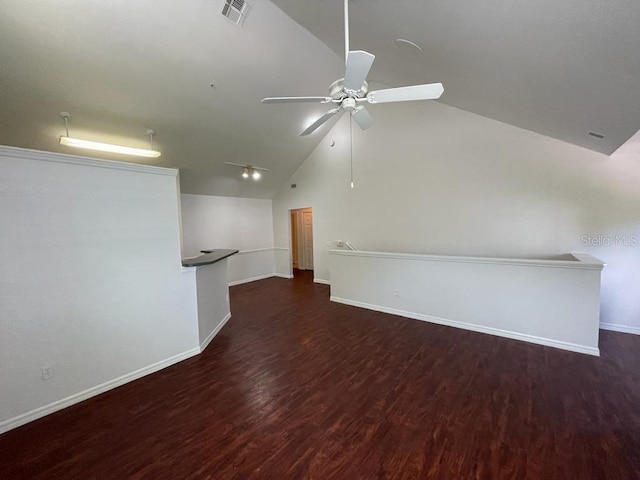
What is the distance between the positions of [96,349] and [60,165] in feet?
5.78

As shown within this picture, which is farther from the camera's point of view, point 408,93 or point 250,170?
point 250,170

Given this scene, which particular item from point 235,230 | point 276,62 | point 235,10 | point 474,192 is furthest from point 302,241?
point 235,10

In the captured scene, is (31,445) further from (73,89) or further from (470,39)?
(470,39)

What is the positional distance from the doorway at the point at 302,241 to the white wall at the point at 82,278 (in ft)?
20.0

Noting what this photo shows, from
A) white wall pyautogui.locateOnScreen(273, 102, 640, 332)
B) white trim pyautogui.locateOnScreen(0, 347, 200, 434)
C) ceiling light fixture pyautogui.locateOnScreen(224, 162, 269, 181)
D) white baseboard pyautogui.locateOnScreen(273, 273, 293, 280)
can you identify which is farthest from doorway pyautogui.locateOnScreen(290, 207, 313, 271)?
white trim pyautogui.locateOnScreen(0, 347, 200, 434)

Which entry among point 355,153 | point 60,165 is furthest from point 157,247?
point 355,153

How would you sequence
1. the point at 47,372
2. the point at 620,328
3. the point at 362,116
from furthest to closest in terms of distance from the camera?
the point at 620,328
the point at 362,116
the point at 47,372

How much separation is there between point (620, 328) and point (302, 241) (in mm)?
7553

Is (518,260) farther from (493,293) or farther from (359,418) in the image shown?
(359,418)

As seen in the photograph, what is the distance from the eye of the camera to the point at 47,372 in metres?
2.23

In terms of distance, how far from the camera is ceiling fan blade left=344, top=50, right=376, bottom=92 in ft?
5.16

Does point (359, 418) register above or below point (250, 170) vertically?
below

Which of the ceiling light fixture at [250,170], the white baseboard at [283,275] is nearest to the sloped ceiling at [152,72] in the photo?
the ceiling light fixture at [250,170]

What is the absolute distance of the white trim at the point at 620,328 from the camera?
3.55m
